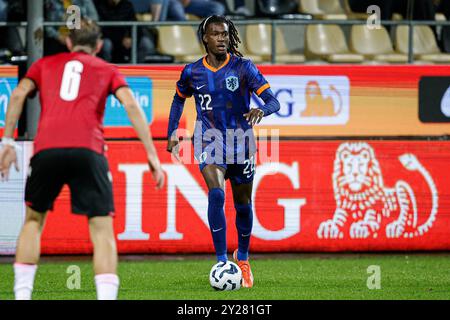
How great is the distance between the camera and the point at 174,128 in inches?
387

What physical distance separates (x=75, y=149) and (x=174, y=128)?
117 inches

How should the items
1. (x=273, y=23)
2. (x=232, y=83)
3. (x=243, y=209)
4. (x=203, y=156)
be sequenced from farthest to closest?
(x=273, y=23)
(x=243, y=209)
(x=232, y=83)
(x=203, y=156)

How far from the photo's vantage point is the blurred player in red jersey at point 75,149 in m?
6.93

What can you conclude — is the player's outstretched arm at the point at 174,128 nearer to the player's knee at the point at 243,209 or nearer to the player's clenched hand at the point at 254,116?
the player's knee at the point at 243,209

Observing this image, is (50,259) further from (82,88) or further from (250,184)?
(82,88)

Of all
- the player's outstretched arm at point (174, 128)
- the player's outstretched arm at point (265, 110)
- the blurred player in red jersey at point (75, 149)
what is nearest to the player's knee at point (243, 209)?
the player's outstretched arm at point (174, 128)

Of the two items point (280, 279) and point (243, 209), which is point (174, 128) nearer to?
point (243, 209)

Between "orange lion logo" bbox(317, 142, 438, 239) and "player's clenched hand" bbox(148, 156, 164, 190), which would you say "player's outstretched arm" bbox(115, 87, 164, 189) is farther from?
"orange lion logo" bbox(317, 142, 438, 239)

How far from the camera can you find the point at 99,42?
7.23m

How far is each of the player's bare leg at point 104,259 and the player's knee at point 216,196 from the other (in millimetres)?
2397

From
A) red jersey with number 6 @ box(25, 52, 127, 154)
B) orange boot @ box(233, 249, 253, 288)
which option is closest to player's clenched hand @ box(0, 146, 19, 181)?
red jersey with number 6 @ box(25, 52, 127, 154)

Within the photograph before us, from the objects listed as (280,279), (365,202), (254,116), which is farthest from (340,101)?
(254,116)

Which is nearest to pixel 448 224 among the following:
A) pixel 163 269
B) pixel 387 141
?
pixel 387 141

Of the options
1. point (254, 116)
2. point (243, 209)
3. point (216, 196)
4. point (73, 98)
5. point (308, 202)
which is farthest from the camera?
point (308, 202)
